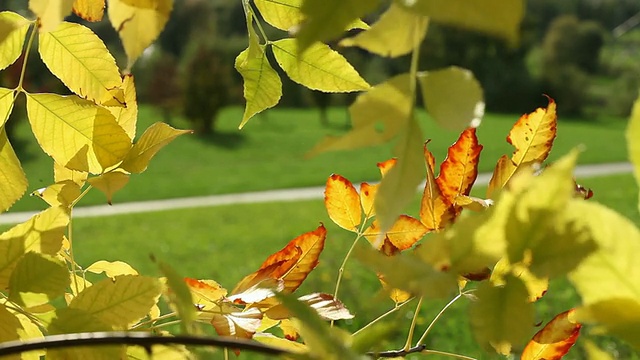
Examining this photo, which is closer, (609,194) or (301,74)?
(301,74)

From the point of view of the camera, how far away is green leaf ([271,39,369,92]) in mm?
365

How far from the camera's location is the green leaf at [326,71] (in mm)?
365

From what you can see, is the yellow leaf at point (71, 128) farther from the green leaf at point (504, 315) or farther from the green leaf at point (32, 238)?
the green leaf at point (504, 315)

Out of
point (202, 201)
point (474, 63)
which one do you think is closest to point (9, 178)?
point (202, 201)

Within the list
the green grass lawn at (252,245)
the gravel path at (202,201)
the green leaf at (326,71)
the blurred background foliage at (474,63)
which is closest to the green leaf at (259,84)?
the green leaf at (326,71)

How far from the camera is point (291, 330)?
1.39ft

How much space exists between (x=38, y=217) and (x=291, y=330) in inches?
6.4

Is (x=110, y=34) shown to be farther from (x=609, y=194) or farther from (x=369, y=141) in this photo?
(x=369, y=141)

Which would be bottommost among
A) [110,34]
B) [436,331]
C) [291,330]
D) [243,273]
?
[110,34]

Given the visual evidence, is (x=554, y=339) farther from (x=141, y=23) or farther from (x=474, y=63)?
(x=474, y=63)

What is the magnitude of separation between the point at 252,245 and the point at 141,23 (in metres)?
6.38

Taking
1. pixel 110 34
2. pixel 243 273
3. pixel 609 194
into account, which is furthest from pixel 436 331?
pixel 110 34

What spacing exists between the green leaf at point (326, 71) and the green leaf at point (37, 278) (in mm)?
149

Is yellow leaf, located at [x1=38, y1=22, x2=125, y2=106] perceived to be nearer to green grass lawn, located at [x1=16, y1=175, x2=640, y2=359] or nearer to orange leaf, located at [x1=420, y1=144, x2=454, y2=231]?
orange leaf, located at [x1=420, y1=144, x2=454, y2=231]
